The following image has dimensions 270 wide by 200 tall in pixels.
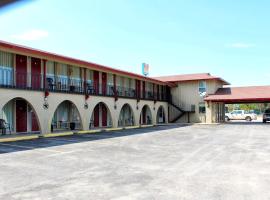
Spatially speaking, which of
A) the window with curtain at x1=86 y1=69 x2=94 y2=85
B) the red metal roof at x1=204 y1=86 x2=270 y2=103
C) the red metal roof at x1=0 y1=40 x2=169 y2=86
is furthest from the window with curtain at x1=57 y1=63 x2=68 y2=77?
the red metal roof at x1=204 y1=86 x2=270 y2=103

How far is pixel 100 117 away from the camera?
2881 centimetres

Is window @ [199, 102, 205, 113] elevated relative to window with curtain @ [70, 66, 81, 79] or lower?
lower

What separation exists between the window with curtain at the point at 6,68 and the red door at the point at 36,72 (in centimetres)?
156

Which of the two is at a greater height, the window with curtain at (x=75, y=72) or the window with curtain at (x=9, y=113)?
the window with curtain at (x=75, y=72)

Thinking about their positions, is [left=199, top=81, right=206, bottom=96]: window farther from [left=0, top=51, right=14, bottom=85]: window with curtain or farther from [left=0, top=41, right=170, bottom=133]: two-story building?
[left=0, top=51, right=14, bottom=85]: window with curtain

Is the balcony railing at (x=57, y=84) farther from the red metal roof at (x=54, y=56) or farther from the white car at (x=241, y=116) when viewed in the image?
the white car at (x=241, y=116)

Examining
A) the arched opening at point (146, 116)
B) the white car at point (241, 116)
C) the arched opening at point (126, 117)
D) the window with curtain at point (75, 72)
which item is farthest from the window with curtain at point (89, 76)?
the white car at point (241, 116)

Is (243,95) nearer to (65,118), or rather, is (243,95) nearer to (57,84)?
(65,118)

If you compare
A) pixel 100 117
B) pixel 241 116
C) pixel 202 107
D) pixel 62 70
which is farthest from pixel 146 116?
pixel 241 116

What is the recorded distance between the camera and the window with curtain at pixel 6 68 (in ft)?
62.6

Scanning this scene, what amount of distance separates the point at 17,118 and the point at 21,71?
3.18 m

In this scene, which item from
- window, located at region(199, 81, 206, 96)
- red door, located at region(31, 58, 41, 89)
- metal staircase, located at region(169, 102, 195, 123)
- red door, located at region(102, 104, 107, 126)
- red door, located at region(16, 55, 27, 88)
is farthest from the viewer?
metal staircase, located at region(169, 102, 195, 123)

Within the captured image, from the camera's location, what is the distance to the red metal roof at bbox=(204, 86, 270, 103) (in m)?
34.5

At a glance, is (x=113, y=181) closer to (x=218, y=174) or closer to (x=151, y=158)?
(x=218, y=174)
